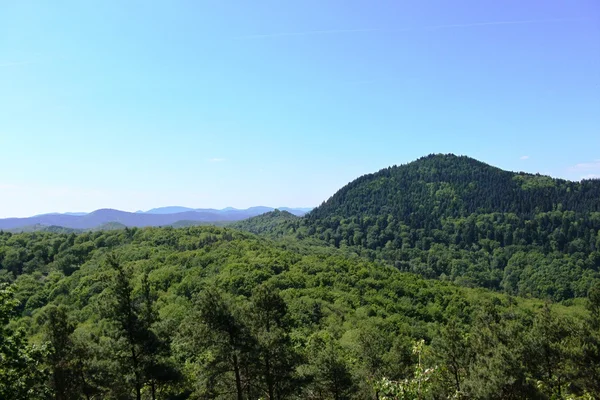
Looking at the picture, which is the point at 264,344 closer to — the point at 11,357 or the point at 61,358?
the point at 61,358

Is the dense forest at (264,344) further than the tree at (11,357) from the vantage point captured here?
Yes

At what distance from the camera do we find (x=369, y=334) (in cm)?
3544

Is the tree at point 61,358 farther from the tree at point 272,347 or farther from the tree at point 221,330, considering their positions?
the tree at point 272,347

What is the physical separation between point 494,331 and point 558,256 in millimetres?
186662

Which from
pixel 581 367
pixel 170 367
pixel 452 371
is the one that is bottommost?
pixel 452 371

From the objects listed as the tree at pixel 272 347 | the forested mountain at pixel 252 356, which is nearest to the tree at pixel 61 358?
the forested mountain at pixel 252 356

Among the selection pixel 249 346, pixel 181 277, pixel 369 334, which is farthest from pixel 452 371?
pixel 181 277

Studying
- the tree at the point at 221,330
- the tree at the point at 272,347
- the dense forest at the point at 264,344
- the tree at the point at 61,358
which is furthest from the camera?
the tree at the point at 272,347

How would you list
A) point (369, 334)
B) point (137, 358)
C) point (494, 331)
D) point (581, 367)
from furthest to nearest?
point (369, 334), point (494, 331), point (581, 367), point (137, 358)

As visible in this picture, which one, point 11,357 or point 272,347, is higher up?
point 11,357

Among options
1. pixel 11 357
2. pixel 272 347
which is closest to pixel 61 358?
pixel 11 357

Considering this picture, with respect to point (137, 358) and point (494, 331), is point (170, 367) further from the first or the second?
point (494, 331)

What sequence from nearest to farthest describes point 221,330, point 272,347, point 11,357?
point 11,357, point 221,330, point 272,347

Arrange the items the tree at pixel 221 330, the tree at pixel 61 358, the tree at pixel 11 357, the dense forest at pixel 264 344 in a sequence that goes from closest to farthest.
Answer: the tree at pixel 11 357, the dense forest at pixel 264 344, the tree at pixel 221 330, the tree at pixel 61 358
